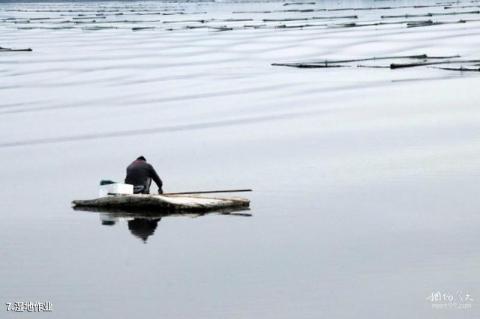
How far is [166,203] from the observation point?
27359 mm

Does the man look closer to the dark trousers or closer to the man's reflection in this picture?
the dark trousers

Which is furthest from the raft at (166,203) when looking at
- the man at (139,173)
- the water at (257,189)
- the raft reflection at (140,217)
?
the man at (139,173)

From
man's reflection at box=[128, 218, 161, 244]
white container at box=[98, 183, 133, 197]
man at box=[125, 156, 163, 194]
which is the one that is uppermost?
man at box=[125, 156, 163, 194]

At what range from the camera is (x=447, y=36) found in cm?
9800

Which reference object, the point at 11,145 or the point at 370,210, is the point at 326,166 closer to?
the point at 370,210

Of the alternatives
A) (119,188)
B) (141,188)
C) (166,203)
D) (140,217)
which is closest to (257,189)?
(141,188)

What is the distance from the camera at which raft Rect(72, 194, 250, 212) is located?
27.4 metres

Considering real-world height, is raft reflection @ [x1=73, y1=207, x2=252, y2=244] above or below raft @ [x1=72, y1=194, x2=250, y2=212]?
below

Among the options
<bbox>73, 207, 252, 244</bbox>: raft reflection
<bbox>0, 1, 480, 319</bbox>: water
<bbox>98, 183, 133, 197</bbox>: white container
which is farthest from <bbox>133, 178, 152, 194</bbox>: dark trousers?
<bbox>0, 1, 480, 319</bbox>: water

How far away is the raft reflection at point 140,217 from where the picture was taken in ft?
86.9

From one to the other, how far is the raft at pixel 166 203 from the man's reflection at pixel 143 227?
45cm

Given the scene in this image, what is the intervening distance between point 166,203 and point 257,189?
478cm

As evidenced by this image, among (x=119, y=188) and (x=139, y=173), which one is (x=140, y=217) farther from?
(x=139, y=173)

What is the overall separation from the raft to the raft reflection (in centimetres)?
11
